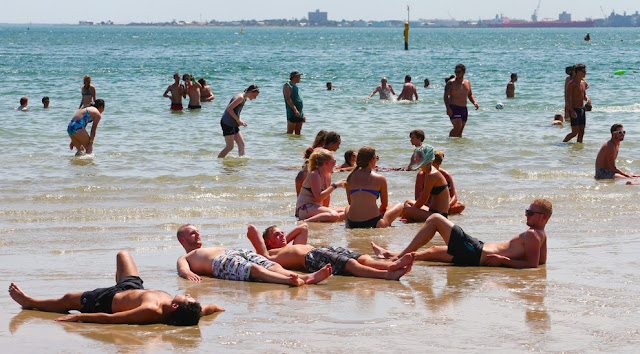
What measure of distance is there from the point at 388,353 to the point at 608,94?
87.0 feet

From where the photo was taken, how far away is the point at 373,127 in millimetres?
20250

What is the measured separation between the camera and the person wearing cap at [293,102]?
56.4 feet

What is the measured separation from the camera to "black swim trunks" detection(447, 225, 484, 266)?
25.5 ft

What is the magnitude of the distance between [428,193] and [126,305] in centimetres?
441

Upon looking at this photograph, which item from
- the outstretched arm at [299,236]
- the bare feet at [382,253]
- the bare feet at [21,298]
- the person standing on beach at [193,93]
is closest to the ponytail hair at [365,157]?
the outstretched arm at [299,236]

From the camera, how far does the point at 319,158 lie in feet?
32.8

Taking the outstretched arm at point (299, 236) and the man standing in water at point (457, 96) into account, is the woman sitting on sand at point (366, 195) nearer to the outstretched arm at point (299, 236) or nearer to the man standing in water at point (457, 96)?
the outstretched arm at point (299, 236)

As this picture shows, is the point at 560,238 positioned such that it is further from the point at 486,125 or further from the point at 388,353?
the point at 486,125

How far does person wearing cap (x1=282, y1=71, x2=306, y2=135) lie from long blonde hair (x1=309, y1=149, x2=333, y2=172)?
702cm

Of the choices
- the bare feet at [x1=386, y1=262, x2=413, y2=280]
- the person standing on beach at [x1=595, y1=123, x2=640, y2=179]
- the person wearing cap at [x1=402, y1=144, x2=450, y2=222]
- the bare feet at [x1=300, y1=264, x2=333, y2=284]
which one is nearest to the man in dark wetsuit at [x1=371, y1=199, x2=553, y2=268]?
the bare feet at [x1=386, y1=262, x2=413, y2=280]

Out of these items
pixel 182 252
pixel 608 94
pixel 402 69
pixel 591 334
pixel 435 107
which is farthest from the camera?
pixel 402 69

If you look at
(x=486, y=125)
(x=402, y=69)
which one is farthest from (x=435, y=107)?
(x=402, y=69)

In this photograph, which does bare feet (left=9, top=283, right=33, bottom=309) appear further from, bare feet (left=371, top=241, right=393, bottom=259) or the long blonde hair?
the long blonde hair

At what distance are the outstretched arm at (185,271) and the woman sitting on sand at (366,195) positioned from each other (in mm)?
2524
